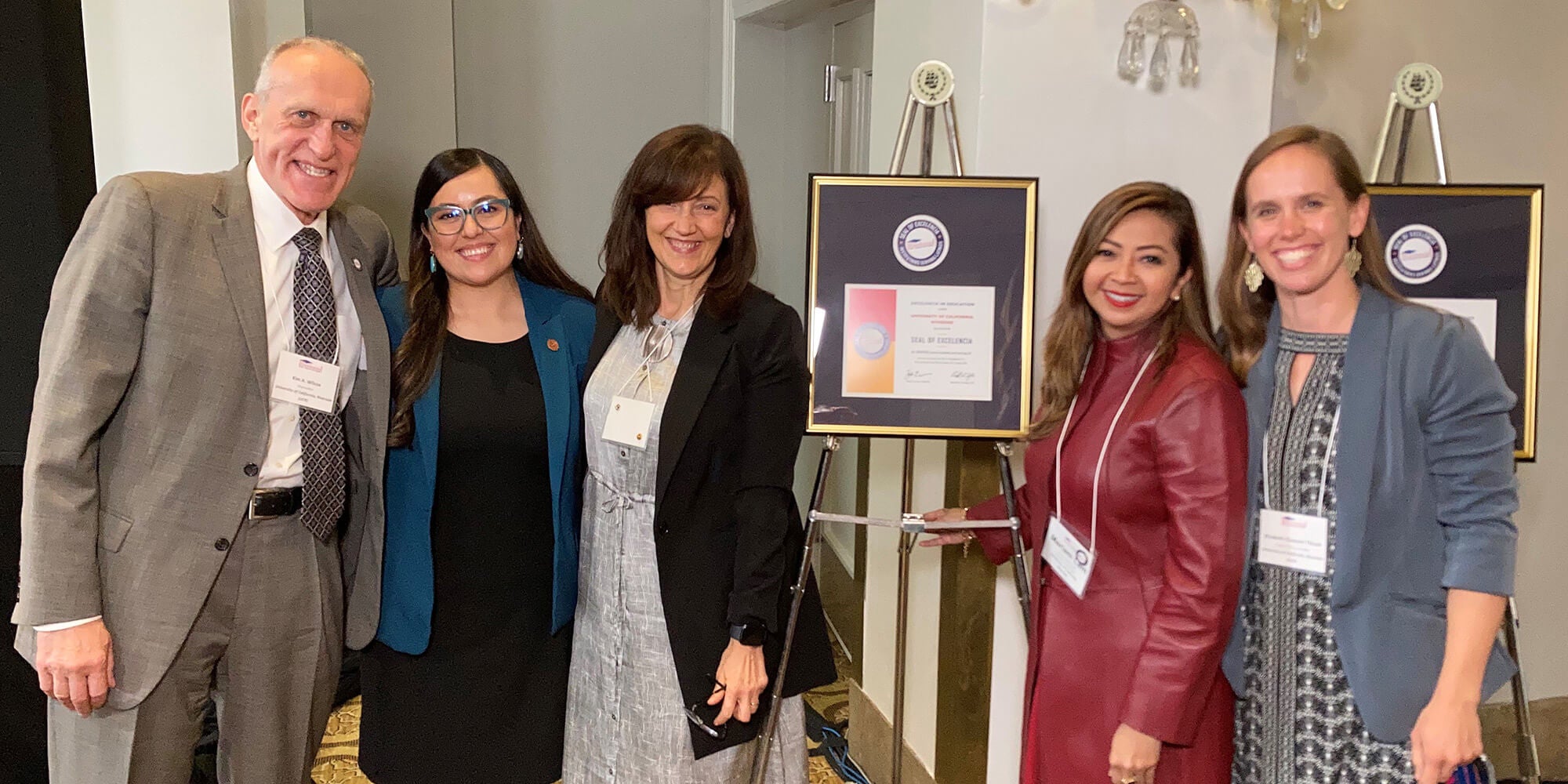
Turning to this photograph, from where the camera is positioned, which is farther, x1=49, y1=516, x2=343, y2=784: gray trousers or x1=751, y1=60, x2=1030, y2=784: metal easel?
x1=751, y1=60, x2=1030, y2=784: metal easel

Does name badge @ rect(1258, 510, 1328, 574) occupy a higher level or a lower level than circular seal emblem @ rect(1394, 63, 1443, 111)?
lower

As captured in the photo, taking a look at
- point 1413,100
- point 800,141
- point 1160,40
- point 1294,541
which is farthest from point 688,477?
point 800,141

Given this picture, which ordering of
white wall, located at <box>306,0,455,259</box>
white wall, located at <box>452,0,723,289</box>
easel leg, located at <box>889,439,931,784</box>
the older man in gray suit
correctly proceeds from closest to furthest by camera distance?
the older man in gray suit
easel leg, located at <box>889,439,931,784</box>
white wall, located at <box>306,0,455,259</box>
white wall, located at <box>452,0,723,289</box>

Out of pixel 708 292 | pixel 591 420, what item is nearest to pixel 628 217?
pixel 708 292

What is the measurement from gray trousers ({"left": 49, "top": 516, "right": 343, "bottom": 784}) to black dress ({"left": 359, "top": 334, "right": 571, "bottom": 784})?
123mm

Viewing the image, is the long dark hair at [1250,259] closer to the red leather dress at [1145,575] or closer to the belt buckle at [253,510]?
the red leather dress at [1145,575]

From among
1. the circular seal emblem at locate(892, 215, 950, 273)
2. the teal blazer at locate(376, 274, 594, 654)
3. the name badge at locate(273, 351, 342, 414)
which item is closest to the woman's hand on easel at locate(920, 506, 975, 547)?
the circular seal emblem at locate(892, 215, 950, 273)

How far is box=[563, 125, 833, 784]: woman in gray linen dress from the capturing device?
1659 mm

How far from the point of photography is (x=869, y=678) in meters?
3.00

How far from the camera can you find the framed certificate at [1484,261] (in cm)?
197

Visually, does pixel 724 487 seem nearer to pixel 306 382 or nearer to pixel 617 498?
pixel 617 498

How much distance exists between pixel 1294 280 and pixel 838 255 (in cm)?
82

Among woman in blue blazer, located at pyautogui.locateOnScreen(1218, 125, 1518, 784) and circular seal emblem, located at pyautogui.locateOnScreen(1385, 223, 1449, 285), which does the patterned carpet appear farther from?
circular seal emblem, located at pyautogui.locateOnScreen(1385, 223, 1449, 285)

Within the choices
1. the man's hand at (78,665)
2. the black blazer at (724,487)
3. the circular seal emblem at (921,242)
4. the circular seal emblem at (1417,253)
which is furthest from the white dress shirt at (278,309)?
Answer: the circular seal emblem at (1417,253)
